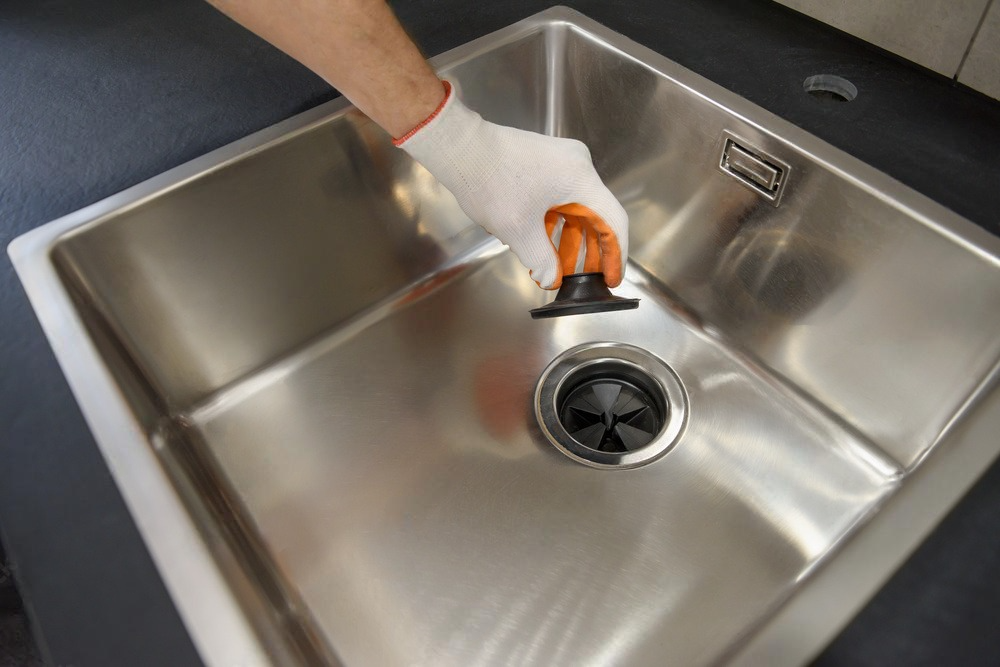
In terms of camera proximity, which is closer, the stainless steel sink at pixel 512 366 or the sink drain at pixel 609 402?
the stainless steel sink at pixel 512 366

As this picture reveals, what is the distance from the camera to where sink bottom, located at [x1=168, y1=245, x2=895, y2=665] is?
2.08 feet

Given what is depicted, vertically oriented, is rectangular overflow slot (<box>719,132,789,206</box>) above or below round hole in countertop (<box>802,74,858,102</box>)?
below

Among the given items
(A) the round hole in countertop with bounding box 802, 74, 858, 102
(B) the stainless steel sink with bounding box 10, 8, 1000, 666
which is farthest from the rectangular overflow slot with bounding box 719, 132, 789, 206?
(A) the round hole in countertop with bounding box 802, 74, 858, 102

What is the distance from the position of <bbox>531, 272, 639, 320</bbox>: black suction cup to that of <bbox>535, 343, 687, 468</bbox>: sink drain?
130 millimetres

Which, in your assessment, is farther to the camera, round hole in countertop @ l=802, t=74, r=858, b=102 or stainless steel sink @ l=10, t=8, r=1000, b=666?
round hole in countertop @ l=802, t=74, r=858, b=102

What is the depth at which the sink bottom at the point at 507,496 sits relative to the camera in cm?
63

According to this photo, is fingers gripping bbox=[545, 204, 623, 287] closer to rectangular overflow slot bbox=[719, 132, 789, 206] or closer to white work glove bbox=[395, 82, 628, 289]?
white work glove bbox=[395, 82, 628, 289]

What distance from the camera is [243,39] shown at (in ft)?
2.91

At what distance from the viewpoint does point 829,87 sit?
2.47ft

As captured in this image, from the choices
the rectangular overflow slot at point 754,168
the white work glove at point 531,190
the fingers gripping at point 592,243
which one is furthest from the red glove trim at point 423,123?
the rectangular overflow slot at point 754,168

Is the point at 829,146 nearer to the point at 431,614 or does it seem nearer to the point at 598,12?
the point at 598,12

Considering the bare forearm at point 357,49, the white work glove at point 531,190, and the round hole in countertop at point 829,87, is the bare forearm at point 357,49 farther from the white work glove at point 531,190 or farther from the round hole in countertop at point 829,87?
the round hole in countertop at point 829,87

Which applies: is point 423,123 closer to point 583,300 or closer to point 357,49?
point 357,49

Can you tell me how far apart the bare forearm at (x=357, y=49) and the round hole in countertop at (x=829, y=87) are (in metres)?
0.39
